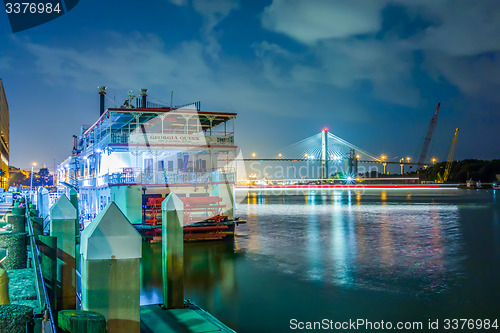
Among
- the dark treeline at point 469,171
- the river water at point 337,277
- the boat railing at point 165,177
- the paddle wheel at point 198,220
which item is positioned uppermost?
the dark treeline at point 469,171

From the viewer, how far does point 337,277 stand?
44.5 ft

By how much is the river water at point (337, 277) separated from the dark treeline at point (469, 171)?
122522 mm

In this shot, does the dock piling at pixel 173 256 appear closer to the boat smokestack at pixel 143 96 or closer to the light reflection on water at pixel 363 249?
the light reflection on water at pixel 363 249

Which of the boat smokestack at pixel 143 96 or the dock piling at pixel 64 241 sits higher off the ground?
the boat smokestack at pixel 143 96

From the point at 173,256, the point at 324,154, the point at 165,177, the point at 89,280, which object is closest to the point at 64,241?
the point at 173,256

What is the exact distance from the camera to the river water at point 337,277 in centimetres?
1001

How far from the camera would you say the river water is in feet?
32.8

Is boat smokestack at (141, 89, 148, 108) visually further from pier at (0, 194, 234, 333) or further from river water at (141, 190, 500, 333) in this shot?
pier at (0, 194, 234, 333)

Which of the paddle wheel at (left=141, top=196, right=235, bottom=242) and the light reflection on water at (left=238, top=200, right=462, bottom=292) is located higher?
the paddle wheel at (left=141, top=196, right=235, bottom=242)

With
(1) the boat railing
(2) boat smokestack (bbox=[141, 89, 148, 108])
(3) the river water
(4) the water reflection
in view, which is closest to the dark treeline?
(3) the river water

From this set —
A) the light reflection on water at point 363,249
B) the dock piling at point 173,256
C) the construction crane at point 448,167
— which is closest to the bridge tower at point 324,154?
the construction crane at point 448,167

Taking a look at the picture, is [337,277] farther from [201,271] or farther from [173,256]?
[173,256]

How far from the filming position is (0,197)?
26266 mm

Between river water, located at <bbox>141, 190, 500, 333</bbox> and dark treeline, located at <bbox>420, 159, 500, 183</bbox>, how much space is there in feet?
402
